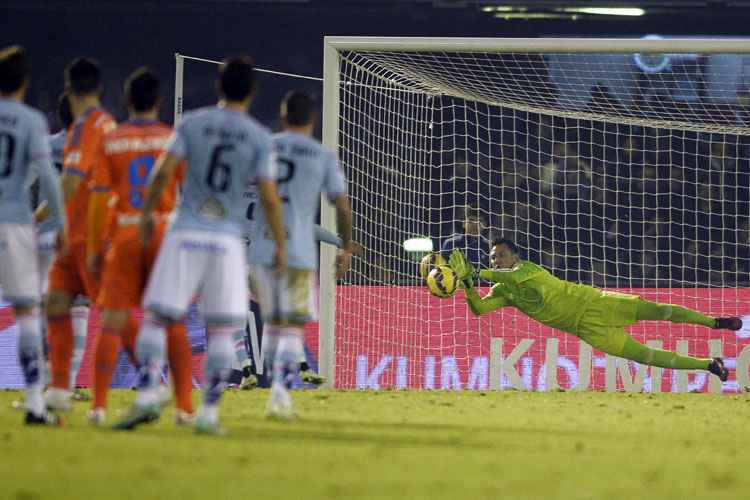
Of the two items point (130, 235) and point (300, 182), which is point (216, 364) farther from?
point (300, 182)

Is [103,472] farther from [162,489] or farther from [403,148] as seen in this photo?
[403,148]

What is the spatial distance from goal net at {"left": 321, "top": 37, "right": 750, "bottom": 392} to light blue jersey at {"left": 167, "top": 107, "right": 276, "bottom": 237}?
17.2 feet

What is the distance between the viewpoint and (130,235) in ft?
20.1

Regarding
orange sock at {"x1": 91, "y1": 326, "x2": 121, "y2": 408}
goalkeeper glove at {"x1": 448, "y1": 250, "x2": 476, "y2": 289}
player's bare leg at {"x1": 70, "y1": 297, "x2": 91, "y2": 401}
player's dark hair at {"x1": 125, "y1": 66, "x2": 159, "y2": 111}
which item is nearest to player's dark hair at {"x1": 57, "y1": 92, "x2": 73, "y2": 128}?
player's bare leg at {"x1": 70, "y1": 297, "x2": 91, "y2": 401}

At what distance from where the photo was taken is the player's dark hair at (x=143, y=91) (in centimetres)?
612

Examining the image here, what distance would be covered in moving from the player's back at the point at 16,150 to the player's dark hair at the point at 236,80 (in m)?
0.96

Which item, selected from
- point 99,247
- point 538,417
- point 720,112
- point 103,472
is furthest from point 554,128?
point 103,472

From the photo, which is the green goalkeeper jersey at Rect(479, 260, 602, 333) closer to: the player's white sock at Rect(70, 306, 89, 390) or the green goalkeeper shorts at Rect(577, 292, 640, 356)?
the green goalkeeper shorts at Rect(577, 292, 640, 356)

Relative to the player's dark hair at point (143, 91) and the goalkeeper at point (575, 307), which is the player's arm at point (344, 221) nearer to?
the player's dark hair at point (143, 91)

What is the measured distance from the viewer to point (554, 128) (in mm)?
15297

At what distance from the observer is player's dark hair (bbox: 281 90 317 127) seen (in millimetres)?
7191

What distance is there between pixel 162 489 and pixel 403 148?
9104 mm

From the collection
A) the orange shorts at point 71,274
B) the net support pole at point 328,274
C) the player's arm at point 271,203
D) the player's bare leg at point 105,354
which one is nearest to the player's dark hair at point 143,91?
the player's arm at point 271,203

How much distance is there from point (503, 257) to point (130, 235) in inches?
265
